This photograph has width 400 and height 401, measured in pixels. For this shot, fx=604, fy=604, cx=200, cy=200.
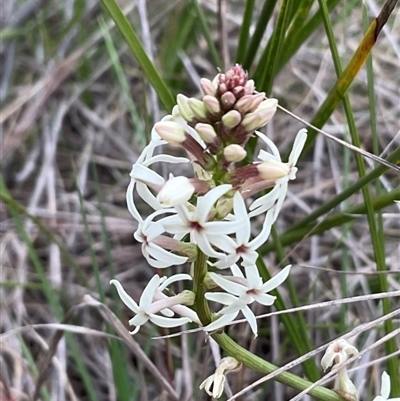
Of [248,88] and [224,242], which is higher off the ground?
[248,88]

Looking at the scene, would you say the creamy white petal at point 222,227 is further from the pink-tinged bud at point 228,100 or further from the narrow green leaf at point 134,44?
the narrow green leaf at point 134,44

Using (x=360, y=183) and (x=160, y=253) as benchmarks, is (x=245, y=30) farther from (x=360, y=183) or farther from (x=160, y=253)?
(x=160, y=253)

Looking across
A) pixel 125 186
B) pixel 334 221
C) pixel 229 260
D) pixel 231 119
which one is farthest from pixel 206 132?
pixel 125 186

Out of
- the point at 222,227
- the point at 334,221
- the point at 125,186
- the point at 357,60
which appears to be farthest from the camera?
the point at 125,186

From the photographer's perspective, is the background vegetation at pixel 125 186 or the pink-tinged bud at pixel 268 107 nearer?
the pink-tinged bud at pixel 268 107

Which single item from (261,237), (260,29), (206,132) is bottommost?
(261,237)

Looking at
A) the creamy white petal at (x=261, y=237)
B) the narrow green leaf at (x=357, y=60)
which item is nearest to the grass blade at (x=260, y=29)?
the narrow green leaf at (x=357, y=60)

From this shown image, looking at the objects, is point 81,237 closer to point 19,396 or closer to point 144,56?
point 19,396
